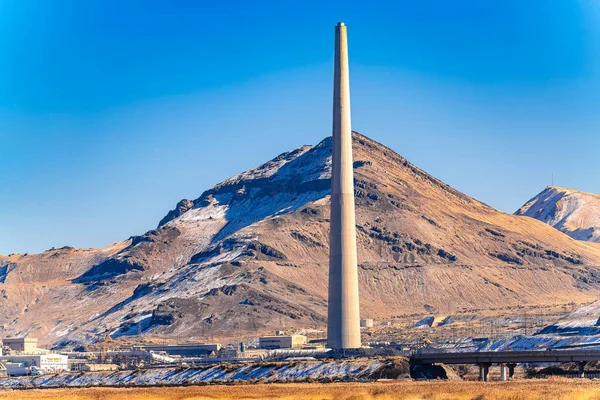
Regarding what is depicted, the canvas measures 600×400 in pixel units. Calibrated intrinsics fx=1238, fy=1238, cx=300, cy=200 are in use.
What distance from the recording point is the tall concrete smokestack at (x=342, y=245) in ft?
412

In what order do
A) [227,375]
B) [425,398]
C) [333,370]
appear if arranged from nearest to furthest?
[425,398] < [333,370] < [227,375]

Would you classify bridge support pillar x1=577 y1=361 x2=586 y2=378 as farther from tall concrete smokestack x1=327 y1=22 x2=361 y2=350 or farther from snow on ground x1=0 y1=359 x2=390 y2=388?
tall concrete smokestack x1=327 y1=22 x2=361 y2=350

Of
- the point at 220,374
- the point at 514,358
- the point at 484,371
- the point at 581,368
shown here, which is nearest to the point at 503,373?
the point at 484,371

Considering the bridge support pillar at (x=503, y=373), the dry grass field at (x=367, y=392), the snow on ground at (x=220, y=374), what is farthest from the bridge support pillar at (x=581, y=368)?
the snow on ground at (x=220, y=374)

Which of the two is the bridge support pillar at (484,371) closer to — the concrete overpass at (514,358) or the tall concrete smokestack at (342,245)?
the concrete overpass at (514,358)

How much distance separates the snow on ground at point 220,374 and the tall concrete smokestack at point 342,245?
5.50 m

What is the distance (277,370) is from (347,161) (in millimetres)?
22629

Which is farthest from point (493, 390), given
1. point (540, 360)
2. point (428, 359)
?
point (428, 359)

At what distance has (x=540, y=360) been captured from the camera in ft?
332

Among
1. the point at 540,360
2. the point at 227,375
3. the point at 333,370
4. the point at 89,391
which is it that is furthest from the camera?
the point at 227,375

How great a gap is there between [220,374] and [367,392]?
4196 cm

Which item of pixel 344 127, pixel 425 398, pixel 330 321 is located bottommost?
pixel 425 398

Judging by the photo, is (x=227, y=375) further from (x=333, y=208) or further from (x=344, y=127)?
(x=344, y=127)

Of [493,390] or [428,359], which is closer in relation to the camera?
[493,390]
